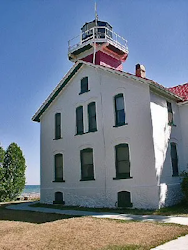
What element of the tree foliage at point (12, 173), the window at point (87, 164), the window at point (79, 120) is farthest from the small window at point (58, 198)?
the tree foliage at point (12, 173)

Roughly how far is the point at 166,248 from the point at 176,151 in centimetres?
1072

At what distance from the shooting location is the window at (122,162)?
14992mm

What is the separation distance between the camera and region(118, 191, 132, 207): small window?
1458 centimetres

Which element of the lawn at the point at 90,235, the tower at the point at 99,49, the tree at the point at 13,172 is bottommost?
the lawn at the point at 90,235

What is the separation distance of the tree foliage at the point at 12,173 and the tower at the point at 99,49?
11.1 meters

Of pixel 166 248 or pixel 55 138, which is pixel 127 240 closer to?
pixel 166 248

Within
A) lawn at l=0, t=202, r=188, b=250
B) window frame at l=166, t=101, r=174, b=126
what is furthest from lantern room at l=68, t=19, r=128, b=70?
lawn at l=0, t=202, r=188, b=250

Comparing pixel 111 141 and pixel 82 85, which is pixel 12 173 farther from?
pixel 111 141

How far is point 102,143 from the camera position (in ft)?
53.2

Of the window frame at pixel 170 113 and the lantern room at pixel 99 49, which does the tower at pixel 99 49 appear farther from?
the window frame at pixel 170 113

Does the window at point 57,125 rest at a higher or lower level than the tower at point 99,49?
lower

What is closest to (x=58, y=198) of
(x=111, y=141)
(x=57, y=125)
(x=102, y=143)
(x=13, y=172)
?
(x=57, y=125)

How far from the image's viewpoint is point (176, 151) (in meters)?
16.5

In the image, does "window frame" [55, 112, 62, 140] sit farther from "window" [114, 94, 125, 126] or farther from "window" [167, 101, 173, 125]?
"window" [167, 101, 173, 125]
